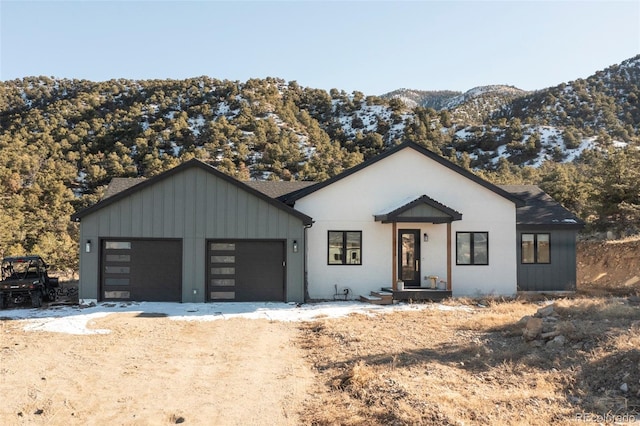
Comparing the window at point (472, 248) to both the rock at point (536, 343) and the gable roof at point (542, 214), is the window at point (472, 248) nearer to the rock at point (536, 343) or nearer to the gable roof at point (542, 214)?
the gable roof at point (542, 214)

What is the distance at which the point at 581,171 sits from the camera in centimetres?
4181

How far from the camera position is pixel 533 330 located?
9.60 meters

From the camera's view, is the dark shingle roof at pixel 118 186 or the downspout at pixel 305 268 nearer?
the downspout at pixel 305 268

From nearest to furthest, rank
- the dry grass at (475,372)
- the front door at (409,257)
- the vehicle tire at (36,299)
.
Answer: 1. the dry grass at (475,372)
2. the vehicle tire at (36,299)
3. the front door at (409,257)

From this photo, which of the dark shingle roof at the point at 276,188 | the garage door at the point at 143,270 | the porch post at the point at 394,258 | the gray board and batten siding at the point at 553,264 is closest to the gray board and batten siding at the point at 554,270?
the gray board and batten siding at the point at 553,264

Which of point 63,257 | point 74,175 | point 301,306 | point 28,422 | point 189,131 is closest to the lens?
point 28,422

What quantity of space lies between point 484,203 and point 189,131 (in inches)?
1385

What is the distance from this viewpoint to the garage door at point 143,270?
1588 centimetres

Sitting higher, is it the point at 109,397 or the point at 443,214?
the point at 443,214

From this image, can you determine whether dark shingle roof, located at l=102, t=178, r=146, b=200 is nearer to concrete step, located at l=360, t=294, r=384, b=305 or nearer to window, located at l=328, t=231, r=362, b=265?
window, located at l=328, t=231, r=362, b=265

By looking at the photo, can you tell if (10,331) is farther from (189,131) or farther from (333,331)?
(189,131)

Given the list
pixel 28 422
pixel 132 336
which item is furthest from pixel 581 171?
pixel 28 422

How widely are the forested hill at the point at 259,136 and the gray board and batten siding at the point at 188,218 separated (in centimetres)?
1092

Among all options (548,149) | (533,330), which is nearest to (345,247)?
(533,330)
